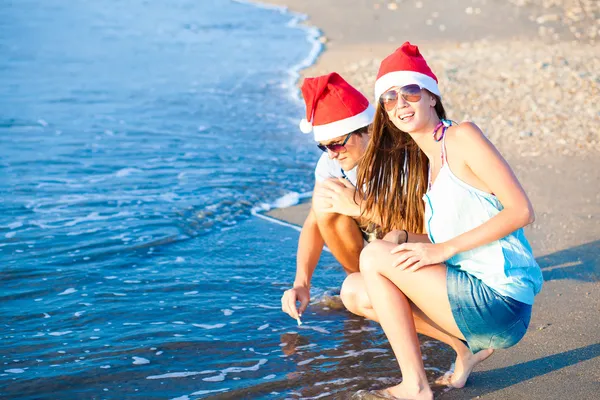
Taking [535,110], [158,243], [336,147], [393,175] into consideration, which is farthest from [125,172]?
[393,175]

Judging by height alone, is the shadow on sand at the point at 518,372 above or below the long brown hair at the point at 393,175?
below

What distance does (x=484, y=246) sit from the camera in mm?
3086

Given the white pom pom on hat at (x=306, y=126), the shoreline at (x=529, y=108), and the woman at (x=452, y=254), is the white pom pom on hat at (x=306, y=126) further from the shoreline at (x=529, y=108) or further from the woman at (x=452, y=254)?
the shoreline at (x=529, y=108)

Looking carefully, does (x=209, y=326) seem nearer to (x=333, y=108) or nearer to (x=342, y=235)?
(x=342, y=235)

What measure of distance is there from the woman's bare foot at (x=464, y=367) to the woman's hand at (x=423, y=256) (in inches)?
20.6

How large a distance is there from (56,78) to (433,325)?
9184 millimetres

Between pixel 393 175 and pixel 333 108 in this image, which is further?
pixel 333 108

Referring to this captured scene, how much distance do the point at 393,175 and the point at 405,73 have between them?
49cm

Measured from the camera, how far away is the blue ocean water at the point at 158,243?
3674 millimetres

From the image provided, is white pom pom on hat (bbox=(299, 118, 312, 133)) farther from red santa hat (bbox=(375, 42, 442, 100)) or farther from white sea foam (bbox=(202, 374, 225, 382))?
white sea foam (bbox=(202, 374, 225, 382))

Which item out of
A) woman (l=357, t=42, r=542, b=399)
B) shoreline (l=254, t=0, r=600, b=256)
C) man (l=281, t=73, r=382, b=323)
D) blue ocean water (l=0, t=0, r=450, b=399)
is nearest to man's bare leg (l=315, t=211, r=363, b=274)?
man (l=281, t=73, r=382, b=323)

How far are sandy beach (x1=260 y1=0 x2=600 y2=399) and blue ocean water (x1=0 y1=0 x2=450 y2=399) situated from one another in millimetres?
737

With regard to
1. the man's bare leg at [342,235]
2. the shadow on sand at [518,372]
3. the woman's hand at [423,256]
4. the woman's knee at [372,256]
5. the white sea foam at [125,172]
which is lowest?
the shadow on sand at [518,372]

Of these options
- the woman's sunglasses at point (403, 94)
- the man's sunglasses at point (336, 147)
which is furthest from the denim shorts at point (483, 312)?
the man's sunglasses at point (336, 147)
